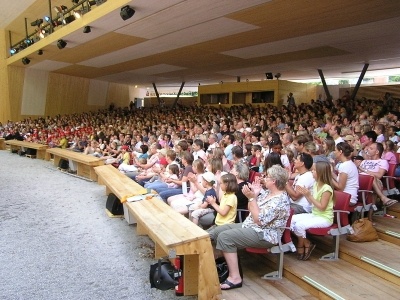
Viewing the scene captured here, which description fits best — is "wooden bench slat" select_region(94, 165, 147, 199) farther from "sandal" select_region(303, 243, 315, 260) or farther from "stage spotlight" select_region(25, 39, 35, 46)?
"stage spotlight" select_region(25, 39, 35, 46)

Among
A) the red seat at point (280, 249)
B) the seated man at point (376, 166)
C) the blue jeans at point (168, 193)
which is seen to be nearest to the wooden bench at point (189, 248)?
the red seat at point (280, 249)

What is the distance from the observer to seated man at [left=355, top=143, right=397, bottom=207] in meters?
3.71

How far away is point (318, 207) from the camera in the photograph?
295 centimetres

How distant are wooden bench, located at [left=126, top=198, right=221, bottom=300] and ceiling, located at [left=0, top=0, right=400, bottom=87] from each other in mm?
4422

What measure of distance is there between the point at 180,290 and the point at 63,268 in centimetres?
128

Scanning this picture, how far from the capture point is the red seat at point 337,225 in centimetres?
297

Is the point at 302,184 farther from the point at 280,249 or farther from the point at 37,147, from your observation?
the point at 37,147

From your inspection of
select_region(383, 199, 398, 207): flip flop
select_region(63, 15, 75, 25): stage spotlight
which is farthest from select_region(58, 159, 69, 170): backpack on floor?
select_region(383, 199, 398, 207): flip flop

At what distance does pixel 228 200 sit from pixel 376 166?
197 centimetres

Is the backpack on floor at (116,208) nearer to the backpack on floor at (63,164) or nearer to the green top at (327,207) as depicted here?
the green top at (327,207)

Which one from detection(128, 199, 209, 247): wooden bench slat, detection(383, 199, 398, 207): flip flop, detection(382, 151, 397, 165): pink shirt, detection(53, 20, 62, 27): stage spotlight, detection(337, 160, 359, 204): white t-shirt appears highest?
detection(53, 20, 62, 27): stage spotlight

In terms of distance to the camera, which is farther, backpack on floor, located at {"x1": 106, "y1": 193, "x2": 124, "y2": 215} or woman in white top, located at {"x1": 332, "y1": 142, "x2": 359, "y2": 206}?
backpack on floor, located at {"x1": 106, "y1": 193, "x2": 124, "y2": 215}

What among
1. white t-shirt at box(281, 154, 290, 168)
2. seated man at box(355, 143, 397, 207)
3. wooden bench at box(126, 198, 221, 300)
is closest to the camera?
wooden bench at box(126, 198, 221, 300)

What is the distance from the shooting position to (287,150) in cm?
445
